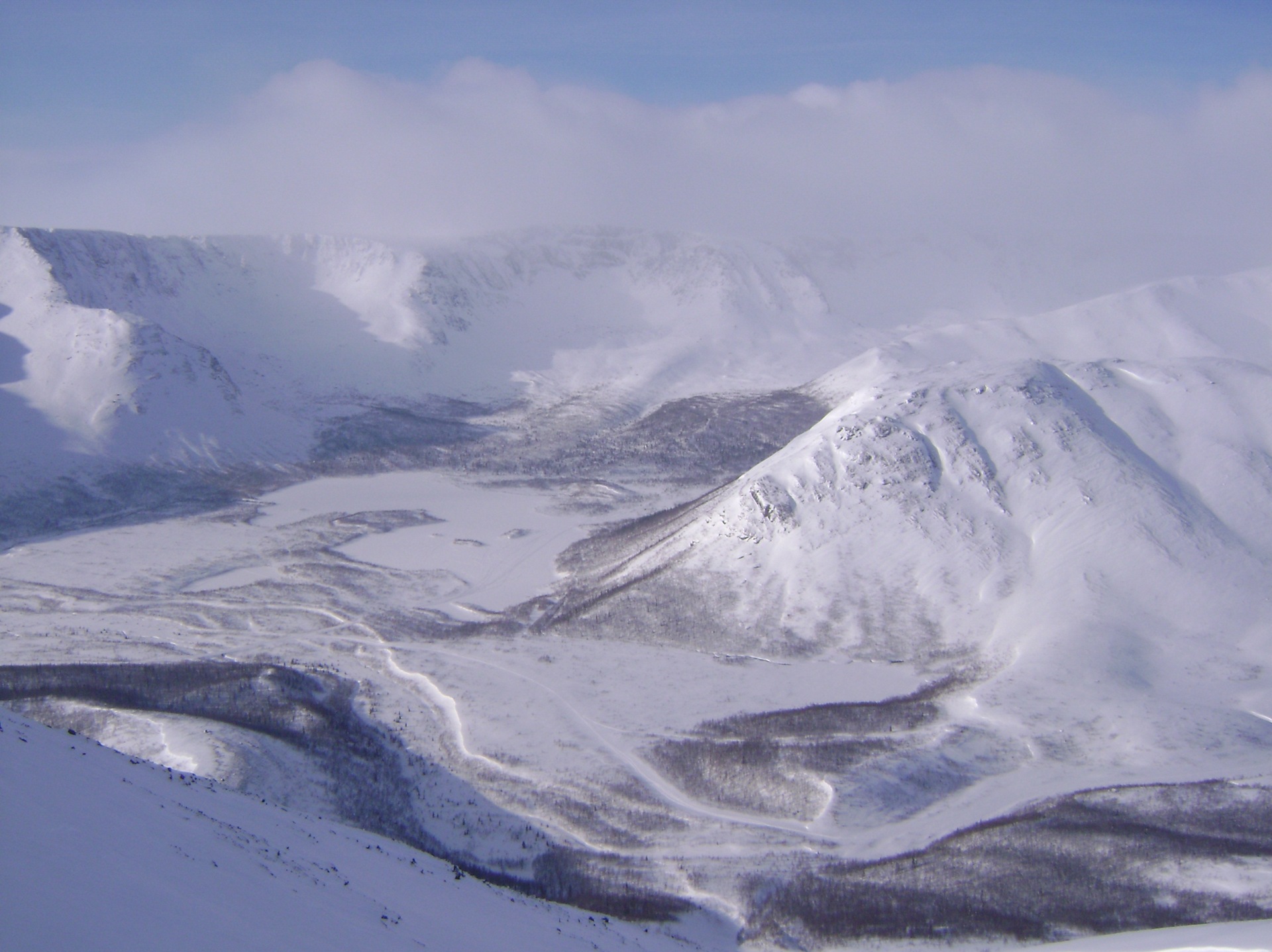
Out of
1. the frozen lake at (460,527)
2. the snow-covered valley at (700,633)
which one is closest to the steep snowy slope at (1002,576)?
the snow-covered valley at (700,633)

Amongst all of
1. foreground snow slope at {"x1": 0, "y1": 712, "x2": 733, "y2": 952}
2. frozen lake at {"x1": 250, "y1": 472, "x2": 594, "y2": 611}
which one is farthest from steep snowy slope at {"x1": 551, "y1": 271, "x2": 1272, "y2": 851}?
foreground snow slope at {"x1": 0, "y1": 712, "x2": 733, "y2": 952}

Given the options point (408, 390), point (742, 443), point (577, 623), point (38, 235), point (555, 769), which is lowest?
point (555, 769)

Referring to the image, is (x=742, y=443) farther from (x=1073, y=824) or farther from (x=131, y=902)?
(x=131, y=902)

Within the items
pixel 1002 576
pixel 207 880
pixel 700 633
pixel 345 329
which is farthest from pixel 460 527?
pixel 345 329

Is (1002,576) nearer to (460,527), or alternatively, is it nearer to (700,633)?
(700,633)

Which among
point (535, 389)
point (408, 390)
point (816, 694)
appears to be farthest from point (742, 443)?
point (816, 694)

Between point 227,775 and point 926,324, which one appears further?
point 926,324
